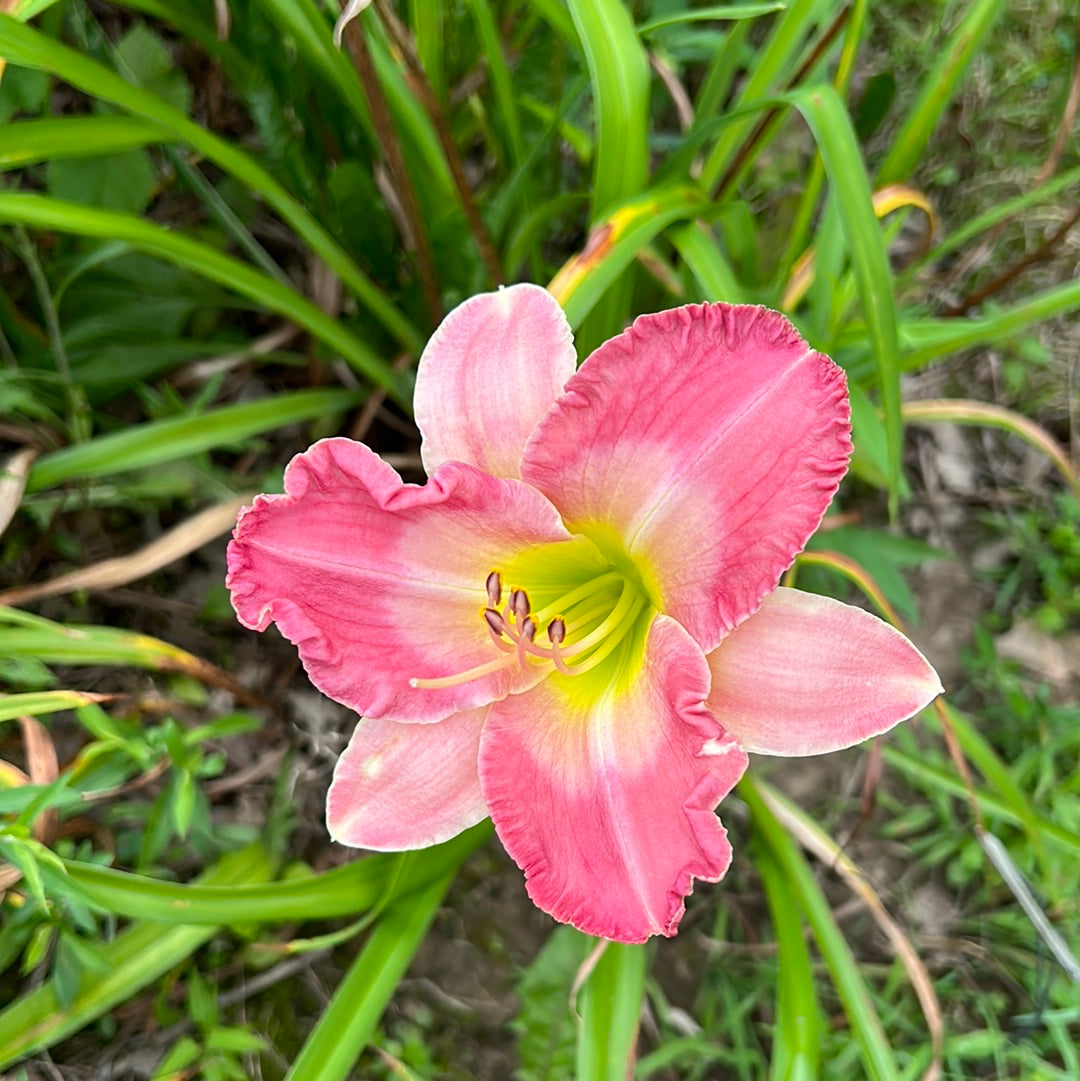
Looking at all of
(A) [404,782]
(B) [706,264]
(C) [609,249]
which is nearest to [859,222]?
(B) [706,264]

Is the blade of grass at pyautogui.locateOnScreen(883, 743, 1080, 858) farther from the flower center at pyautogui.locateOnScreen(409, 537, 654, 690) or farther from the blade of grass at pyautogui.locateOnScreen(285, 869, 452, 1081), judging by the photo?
the blade of grass at pyautogui.locateOnScreen(285, 869, 452, 1081)

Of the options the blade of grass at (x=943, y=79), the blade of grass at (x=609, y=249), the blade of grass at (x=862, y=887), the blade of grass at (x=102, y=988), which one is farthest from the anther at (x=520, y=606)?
the blade of grass at (x=943, y=79)

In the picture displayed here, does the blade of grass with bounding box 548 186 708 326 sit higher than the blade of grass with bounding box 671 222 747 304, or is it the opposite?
the blade of grass with bounding box 548 186 708 326

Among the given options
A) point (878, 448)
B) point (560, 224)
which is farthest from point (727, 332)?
point (560, 224)

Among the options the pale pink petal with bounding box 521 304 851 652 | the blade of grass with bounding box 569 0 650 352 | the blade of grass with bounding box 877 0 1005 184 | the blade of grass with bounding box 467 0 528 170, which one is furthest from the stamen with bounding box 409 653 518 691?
the blade of grass with bounding box 877 0 1005 184

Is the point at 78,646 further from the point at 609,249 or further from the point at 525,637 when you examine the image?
the point at 609,249

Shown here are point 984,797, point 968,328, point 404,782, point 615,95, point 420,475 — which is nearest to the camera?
point 404,782
